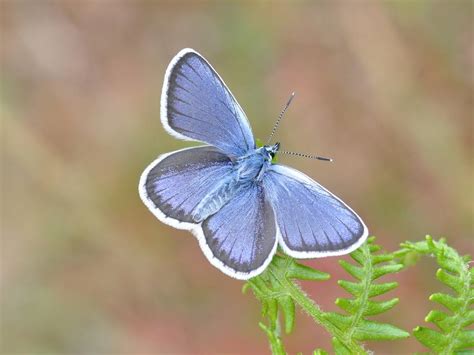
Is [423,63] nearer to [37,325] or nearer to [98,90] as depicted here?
[98,90]

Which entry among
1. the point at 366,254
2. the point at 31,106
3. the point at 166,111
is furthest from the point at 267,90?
the point at 366,254

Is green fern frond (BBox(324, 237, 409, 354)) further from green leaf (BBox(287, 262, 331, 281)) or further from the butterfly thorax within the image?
the butterfly thorax

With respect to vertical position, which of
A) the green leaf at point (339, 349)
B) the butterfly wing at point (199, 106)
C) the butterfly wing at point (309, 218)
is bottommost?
the green leaf at point (339, 349)

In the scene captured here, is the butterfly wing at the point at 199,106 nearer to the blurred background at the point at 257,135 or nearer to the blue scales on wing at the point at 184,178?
the blue scales on wing at the point at 184,178

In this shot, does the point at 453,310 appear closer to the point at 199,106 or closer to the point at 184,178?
the point at 184,178

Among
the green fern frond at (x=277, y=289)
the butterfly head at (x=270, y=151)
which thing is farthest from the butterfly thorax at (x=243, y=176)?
the green fern frond at (x=277, y=289)
